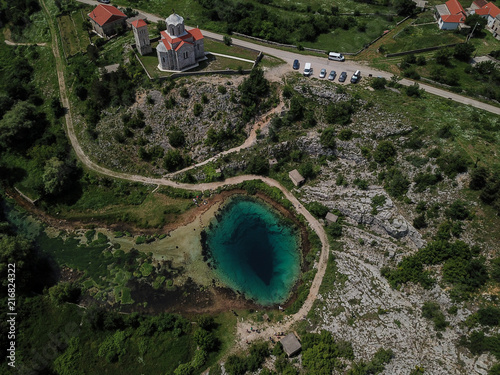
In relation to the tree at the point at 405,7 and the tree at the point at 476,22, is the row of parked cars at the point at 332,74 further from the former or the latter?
the tree at the point at 476,22

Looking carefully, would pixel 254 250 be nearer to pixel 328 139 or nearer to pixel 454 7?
pixel 328 139

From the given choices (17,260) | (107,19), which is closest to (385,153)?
(17,260)

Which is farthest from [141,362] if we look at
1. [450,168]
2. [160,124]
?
[450,168]

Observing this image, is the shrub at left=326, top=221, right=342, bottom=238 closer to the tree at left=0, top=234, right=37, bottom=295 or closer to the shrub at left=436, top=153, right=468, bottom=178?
the shrub at left=436, top=153, right=468, bottom=178

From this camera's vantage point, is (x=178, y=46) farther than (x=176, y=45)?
No

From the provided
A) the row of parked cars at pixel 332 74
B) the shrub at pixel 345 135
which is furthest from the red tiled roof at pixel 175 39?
the shrub at pixel 345 135

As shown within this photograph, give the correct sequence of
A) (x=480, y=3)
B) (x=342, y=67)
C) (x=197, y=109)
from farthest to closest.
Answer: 1. (x=480, y=3)
2. (x=342, y=67)
3. (x=197, y=109)

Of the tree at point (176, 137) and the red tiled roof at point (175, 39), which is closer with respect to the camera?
the tree at point (176, 137)
